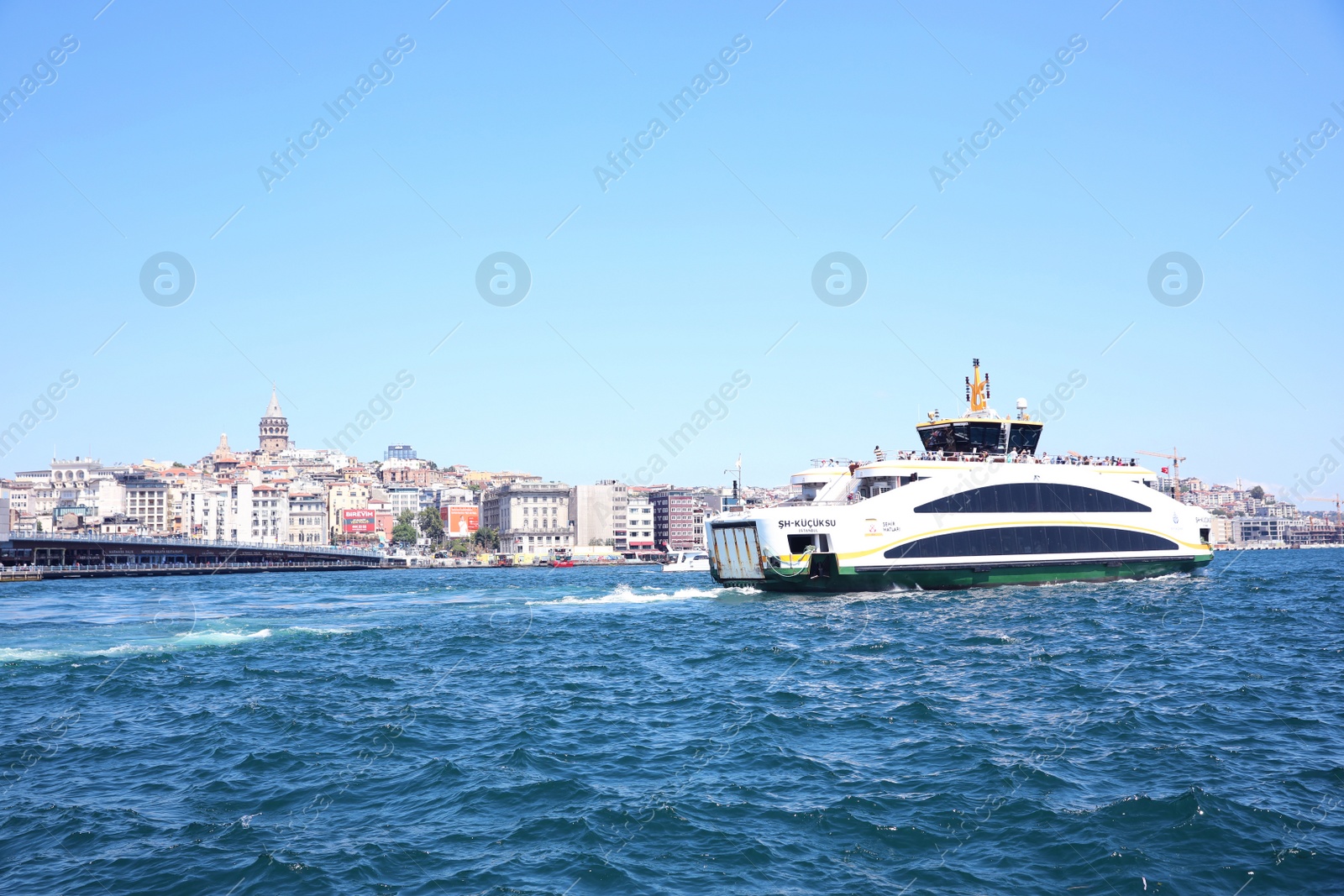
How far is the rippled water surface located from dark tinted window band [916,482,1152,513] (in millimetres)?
13077

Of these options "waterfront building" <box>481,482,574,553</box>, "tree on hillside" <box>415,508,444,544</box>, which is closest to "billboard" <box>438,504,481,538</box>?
"tree on hillside" <box>415,508,444,544</box>

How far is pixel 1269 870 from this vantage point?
10.0m

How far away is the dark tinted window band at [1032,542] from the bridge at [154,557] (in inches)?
3949

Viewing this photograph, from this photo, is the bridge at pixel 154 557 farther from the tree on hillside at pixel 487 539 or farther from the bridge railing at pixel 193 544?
the tree on hillside at pixel 487 539

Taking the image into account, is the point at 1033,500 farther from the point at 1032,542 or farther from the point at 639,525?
the point at 639,525

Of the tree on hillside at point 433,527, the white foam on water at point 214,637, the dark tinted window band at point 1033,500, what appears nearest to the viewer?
the white foam on water at point 214,637

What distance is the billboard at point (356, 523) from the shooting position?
196500mm

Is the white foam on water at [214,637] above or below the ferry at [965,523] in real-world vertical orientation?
below

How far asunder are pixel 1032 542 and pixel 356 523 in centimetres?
17263

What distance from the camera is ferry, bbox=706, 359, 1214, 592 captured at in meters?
40.1

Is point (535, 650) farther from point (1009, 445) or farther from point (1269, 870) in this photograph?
point (1009, 445)

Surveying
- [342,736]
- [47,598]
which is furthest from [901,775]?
[47,598]

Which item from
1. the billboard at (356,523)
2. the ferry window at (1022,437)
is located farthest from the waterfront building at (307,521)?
the ferry window at (1022,437)

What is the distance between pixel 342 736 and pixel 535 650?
36.6 ft
